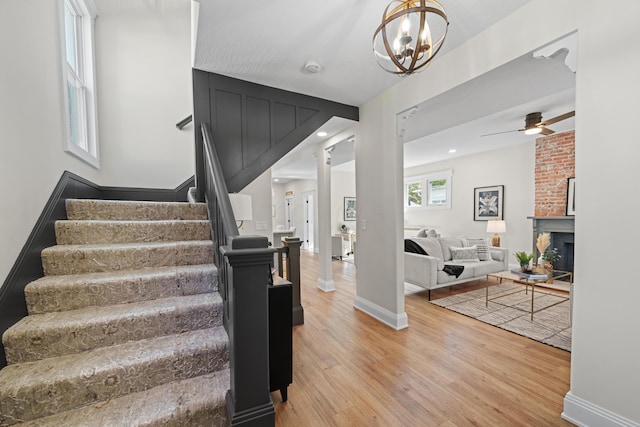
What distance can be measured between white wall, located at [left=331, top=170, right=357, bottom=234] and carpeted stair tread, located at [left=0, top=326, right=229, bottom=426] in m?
7.26

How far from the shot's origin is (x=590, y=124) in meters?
1.47

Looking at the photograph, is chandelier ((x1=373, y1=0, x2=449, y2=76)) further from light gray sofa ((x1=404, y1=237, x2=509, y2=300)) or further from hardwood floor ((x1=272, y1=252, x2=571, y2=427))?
light gray sofa ((x1=404, y1=237, x2=509, y2=300))

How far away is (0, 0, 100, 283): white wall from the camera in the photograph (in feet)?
4.60

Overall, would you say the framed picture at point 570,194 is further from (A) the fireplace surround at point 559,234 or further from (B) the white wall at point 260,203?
(B) the white wall at point 260,203

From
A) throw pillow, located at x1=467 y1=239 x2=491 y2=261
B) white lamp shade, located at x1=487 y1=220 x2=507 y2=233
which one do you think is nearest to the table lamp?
white lamp shade, located at x1=487 y1=220 x2=507 y2=233

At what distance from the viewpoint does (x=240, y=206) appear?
8.87ft

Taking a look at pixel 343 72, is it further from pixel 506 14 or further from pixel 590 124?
pixel 590 124

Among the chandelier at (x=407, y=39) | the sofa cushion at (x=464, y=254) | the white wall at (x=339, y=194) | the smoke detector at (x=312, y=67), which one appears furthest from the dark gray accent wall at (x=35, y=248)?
the white wall at (x=339, y=194)

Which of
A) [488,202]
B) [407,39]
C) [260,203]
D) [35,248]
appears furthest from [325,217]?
[488,202]

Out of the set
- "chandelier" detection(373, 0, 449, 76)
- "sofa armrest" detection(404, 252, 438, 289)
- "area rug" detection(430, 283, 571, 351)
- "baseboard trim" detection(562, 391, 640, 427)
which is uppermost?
"chandelier" detection(373, 0, 449, 76)

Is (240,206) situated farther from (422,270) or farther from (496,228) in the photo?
(496,228)

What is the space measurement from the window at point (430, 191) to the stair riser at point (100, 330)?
22.6 feet

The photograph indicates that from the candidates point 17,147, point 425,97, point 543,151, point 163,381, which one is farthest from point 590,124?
point 543,151

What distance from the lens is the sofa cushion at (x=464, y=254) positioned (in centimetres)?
463
